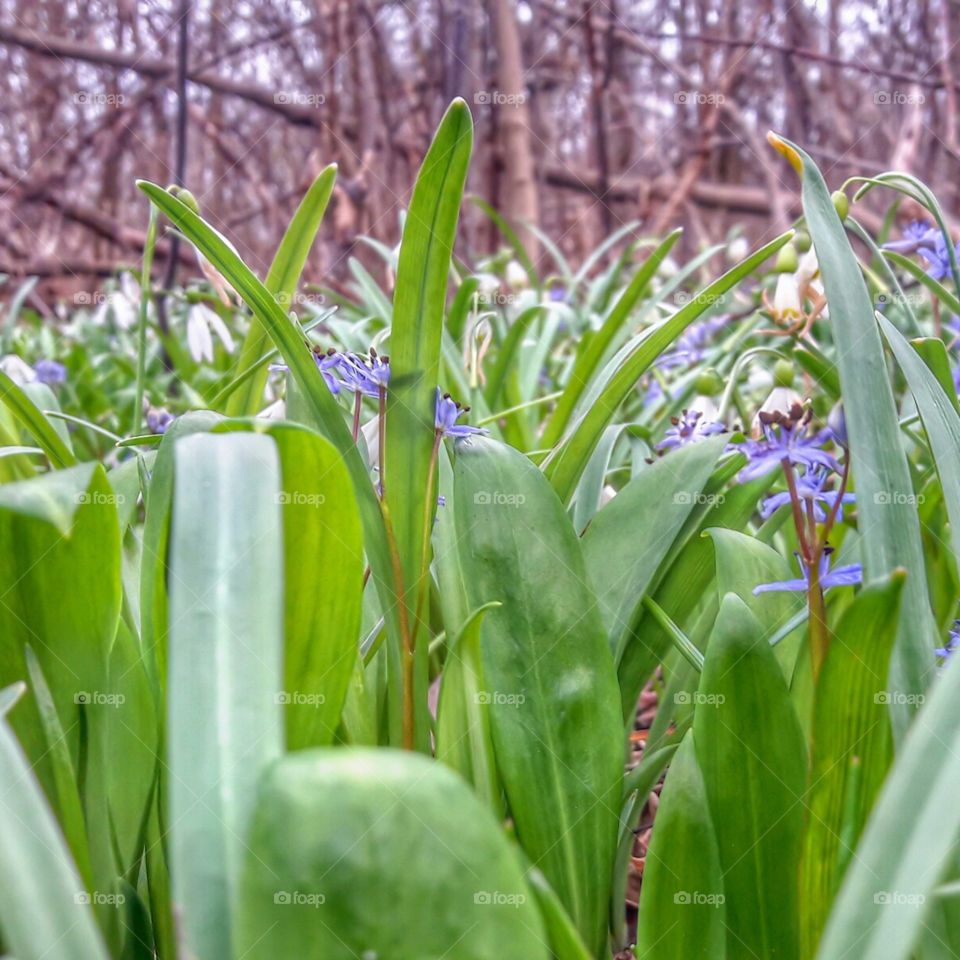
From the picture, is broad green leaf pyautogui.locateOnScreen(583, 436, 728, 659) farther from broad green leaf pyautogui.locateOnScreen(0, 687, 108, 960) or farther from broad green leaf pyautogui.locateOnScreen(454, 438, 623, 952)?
broad green leaf pyautogui.locateOnScreen(0, 687, 108, 960)

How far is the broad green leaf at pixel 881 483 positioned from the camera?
22.3 inches

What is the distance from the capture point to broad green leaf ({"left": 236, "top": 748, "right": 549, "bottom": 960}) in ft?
1.12

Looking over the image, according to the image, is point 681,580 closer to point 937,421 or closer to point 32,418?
point 937,421

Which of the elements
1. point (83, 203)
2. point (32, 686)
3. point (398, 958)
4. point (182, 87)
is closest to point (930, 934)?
point (398, 958)

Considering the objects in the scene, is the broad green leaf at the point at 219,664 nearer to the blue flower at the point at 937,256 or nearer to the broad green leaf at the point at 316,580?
the broad green leaf at the point at 316,580

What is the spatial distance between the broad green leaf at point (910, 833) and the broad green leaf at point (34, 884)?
31 centimetres

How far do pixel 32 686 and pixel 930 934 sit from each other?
559 mm

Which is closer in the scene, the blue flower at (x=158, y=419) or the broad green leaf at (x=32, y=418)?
the broad green leaf at (x=32, y=418)

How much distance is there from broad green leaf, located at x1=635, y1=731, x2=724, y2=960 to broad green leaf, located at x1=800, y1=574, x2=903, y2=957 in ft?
0.18

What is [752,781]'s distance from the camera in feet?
1.91

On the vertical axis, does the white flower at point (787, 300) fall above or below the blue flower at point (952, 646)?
above

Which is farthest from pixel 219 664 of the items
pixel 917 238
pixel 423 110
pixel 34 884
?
pixel 423 110

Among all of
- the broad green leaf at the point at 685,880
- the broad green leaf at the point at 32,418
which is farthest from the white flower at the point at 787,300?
the broad green leaf at the point at 32,418

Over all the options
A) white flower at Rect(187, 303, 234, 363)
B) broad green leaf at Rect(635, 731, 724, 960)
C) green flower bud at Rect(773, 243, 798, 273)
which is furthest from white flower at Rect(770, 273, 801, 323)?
white flower at Rect(187, 303, 234, 363)
